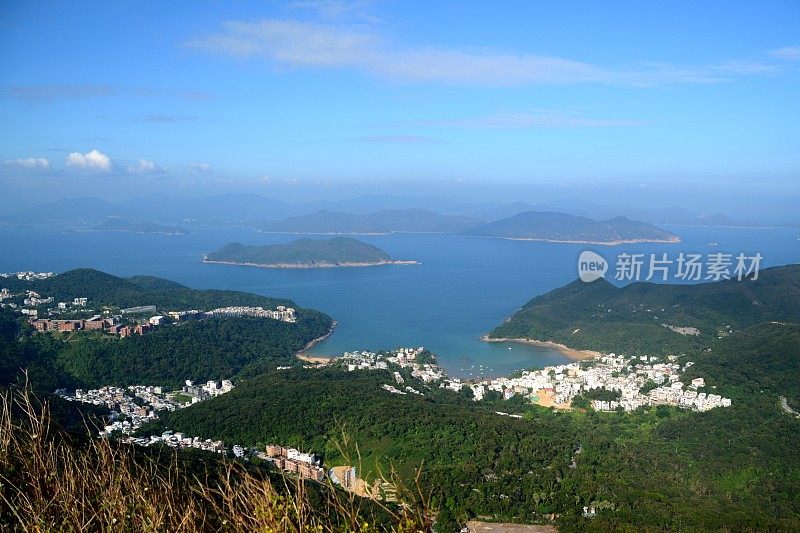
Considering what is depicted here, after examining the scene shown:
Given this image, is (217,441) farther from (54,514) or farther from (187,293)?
(187,293)

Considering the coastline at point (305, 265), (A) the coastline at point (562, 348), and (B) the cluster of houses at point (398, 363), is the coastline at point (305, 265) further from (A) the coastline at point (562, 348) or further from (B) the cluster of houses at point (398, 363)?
(B) the cluster of houses at point (398, 363)

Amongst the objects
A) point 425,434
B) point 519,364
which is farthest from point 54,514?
point 519,364

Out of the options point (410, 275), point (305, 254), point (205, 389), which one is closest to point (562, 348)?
point (205, 389)

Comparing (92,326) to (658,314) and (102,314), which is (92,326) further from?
(658,314)

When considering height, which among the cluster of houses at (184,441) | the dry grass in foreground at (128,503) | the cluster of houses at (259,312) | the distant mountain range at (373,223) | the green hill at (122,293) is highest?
the distant mountain range at (373,223)

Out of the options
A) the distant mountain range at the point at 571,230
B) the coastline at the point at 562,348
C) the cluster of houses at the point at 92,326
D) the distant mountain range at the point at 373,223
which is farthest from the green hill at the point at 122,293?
the distant mountain range at the point at 373,223

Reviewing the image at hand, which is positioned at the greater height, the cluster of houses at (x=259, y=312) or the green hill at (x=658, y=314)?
the green hill at (x=658, y=314)
